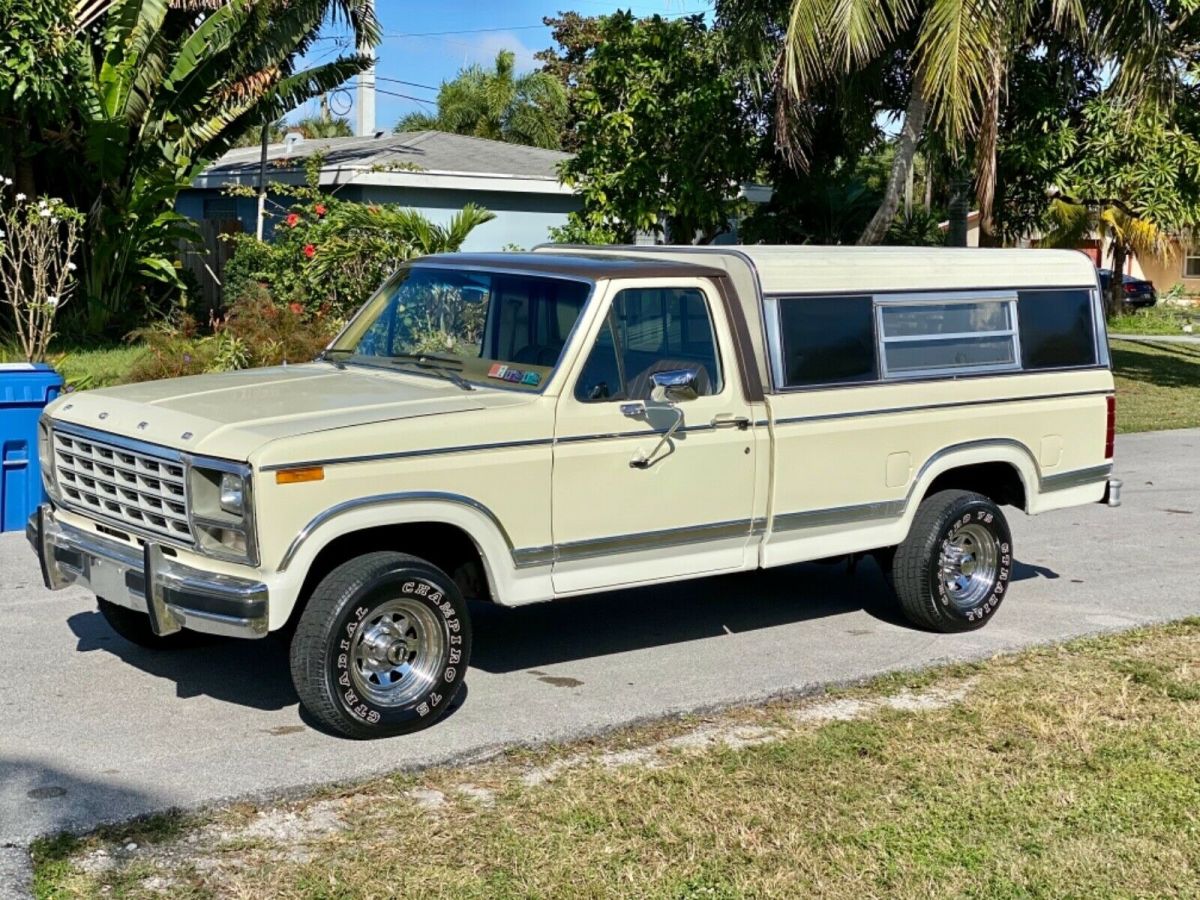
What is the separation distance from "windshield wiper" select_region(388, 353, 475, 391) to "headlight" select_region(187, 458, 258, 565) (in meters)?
1.34

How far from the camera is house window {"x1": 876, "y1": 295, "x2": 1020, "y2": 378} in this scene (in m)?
7.77

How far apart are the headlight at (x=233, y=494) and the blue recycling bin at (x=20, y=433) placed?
449 centimetres

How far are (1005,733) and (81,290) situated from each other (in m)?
16.2

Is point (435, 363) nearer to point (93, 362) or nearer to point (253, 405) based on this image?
point (253, 405)

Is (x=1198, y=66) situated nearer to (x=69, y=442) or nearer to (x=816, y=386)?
(x=816, y=386)

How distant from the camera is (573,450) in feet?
21.4

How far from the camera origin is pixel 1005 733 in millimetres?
6387

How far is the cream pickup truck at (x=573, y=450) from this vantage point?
5918mm

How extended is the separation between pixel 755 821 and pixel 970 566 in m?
3.36

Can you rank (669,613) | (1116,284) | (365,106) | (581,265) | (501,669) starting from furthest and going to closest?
1. (1116,284)
2. (365,106)
3. (669,613)
4. (501,669)
5. (581,265)

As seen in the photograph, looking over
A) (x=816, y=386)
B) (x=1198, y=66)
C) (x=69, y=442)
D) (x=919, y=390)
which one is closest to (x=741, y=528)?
(x=816, y=386)

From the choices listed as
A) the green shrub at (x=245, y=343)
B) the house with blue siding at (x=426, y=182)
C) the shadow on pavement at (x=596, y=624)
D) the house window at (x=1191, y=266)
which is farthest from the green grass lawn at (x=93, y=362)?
the house window at (x=1191, y=266)

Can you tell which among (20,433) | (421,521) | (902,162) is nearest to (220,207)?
(902,162)

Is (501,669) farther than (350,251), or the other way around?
(350,251)
